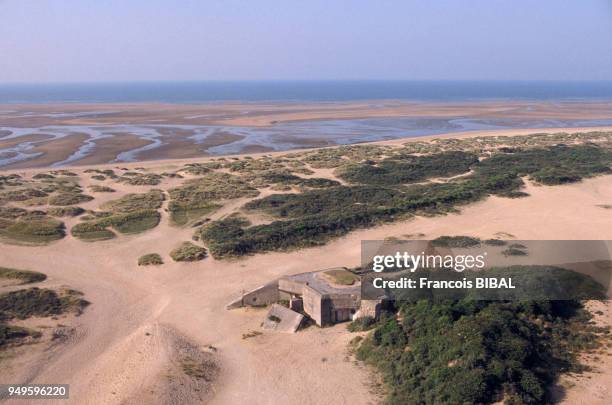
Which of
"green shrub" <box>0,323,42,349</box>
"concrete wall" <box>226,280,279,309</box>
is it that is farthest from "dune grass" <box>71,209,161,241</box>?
"concrete wall" <box>226,280,279,309</box>

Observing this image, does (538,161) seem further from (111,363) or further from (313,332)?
(111,363)

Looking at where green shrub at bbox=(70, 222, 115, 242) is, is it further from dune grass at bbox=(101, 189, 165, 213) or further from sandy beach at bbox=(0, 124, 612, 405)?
dune grass at bbox=(101, 189, 165, 213)

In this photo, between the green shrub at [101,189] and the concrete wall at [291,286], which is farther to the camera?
the green shrub at [101,189]

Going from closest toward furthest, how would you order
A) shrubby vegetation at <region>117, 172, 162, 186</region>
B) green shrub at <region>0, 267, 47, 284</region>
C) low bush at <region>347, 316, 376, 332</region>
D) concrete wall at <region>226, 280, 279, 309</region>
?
low bush at <region>347, 316, 376, 332</region>, concrete wall at <region>226, 280, 279, 309</region>, green shrub at <region>0, 267, 47, 284</region>, shrubby vegetation at <region>117, 172, 162, 186</region>

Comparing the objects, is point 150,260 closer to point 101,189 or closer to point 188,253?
point 188,253

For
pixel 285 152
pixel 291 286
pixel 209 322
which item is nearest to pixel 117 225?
pixel 209 322

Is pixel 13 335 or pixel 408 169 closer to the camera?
pixel 13 335

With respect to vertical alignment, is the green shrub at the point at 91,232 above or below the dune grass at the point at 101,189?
below

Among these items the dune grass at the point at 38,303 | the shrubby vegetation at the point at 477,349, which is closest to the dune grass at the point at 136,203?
the dune grass at the point at 38,303

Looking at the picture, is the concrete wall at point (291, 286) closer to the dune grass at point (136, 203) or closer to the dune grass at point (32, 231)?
the dune grass at point (32, 231)
